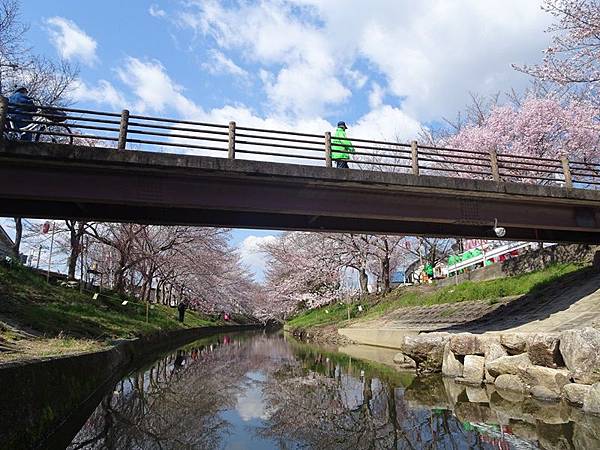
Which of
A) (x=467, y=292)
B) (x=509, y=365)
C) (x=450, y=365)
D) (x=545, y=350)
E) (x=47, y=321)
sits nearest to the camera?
(x=545, y=350)

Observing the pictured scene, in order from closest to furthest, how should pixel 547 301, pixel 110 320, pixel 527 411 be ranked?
pixel 527 411 → pixel 547 301 → pixel 110 320

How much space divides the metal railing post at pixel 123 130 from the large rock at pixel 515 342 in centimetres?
1055

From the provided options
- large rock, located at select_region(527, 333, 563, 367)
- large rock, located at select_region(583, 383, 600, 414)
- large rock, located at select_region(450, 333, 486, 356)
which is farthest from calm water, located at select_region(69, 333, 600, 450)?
large rock, located at select_region(527, 333, 563, 367)

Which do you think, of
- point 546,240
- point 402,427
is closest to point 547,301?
point 546,240

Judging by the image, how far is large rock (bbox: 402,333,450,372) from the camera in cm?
1249

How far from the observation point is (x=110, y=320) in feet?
59.6

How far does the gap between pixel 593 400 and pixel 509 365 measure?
250 cm

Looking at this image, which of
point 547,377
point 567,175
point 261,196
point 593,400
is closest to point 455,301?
point 567,175

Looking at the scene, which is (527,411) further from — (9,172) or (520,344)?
(9,172)

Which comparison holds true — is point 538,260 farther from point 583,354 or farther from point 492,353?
point 583,354

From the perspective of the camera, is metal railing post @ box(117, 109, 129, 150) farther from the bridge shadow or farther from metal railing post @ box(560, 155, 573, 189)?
metal railing post @ box(560, 155, 573, 189)

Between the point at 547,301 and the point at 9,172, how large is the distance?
17.2 m

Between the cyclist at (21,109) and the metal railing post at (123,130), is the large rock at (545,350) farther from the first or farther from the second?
the cyclist at (21,109)

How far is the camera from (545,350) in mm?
8602
